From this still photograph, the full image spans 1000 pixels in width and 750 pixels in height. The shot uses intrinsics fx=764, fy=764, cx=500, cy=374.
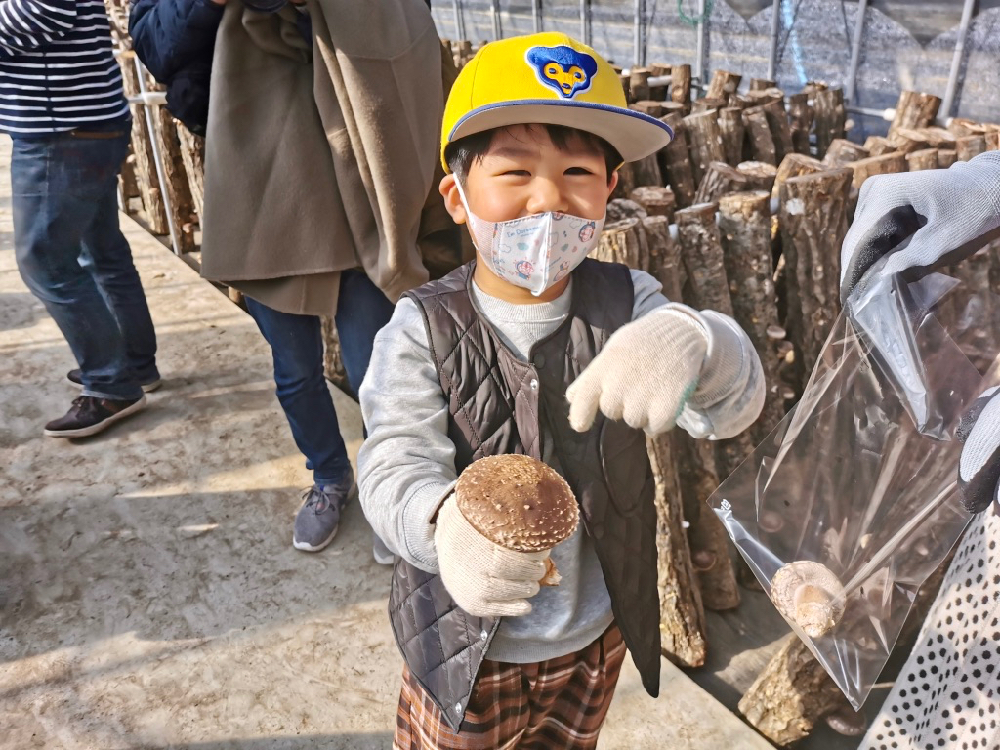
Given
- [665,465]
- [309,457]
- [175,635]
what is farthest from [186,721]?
[665,465]

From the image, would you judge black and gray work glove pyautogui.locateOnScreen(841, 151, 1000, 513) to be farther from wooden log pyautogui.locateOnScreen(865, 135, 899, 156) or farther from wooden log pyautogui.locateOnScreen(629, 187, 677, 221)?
wooden log pyautogui.locateOnScreen(865, 135, 899, 156)

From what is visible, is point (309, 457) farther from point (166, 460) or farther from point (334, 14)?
point (334, 14)

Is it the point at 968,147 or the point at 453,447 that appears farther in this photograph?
the point at 968,147

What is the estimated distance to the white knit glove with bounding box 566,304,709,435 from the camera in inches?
42.5

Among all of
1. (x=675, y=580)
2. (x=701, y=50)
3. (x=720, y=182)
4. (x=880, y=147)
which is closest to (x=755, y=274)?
(x=720, y=182)

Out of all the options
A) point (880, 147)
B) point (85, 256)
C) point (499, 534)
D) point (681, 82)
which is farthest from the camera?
point (681, 82)

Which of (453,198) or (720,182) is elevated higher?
(453,198)

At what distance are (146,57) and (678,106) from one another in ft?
9.38

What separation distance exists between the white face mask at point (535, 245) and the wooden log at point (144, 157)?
4.30m

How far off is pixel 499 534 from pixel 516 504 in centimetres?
5

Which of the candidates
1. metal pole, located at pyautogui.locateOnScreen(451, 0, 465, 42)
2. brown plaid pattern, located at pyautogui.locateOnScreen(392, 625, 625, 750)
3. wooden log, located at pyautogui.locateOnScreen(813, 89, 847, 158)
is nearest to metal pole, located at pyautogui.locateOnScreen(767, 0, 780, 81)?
wooden log, located at pyautogui.locateOnScreen(813, 89, 847, 158)

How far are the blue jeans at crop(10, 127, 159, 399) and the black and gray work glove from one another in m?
2.63

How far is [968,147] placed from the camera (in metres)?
3.10

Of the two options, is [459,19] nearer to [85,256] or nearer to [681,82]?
[681,82]
